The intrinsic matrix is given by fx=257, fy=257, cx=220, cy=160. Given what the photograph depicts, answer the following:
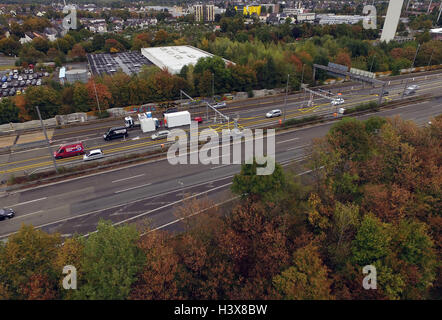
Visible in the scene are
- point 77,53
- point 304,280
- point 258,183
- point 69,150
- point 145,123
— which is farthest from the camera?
point 77,53

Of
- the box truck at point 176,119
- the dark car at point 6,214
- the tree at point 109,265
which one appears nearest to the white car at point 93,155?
the dark car at point 6,214

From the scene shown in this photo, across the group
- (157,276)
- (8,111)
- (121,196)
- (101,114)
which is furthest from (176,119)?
(157,276)

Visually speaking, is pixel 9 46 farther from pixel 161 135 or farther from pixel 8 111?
pixel 161 135

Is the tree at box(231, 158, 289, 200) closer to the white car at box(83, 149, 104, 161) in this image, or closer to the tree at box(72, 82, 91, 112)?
the white car at box(83, 149, 104, 161)

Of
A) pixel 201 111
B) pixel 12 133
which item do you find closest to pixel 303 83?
pixel 201 111

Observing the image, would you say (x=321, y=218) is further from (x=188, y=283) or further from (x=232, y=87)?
(x=232, y=87)
